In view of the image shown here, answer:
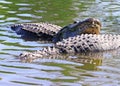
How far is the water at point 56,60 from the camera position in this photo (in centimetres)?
675

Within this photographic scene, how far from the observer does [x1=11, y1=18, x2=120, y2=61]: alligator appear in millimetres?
8695

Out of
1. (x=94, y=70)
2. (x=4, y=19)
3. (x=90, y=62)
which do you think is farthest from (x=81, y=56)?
(x=4, y=19)

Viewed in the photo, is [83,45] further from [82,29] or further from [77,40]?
[82,29]

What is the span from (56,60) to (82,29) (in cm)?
223

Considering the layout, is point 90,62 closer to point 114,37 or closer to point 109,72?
point 109,72

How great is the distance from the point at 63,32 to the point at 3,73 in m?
3.72

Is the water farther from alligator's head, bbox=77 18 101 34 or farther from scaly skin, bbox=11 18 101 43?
alligator's head, bbox=77 18 101 34

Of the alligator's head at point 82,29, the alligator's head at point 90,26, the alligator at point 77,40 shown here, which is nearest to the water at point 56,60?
the alligator at point 77,40

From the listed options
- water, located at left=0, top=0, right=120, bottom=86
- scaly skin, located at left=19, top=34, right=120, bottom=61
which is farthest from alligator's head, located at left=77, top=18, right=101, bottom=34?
water, located at left=0, top=0, right=120, bottom=86

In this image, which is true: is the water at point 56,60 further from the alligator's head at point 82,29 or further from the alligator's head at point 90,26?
the alligator's head at point 90,26

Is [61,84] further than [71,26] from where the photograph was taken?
No

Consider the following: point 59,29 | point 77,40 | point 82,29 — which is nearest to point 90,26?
point 82,29

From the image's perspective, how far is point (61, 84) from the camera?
21.3 ft

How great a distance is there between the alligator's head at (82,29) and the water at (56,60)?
58cm
